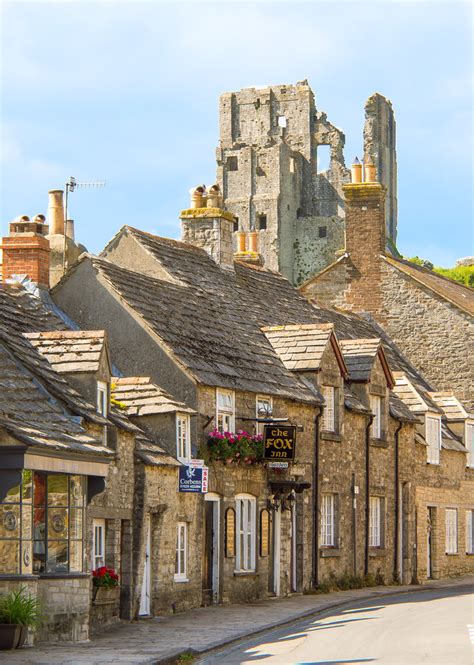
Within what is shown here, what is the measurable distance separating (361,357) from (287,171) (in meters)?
98.1

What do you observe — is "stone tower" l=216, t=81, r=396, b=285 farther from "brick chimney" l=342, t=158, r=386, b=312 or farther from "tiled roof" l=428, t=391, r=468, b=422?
"tiled roof" l=428, t=391, r=468, b=422

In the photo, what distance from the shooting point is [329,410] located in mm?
34125

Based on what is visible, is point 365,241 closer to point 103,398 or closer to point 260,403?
point 260,403

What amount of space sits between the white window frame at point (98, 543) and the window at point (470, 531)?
21696 mm

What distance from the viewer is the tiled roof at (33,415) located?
796 inches

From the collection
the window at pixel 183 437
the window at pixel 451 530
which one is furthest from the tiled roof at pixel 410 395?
the window at pixel 183 437

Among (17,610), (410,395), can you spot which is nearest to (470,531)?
(410,395)

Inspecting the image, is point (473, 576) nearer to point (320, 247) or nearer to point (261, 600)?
point (261, 600)

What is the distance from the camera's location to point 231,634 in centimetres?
2195

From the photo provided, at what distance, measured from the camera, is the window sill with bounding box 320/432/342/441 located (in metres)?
33.4

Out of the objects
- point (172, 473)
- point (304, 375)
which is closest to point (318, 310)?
point (304, 375)

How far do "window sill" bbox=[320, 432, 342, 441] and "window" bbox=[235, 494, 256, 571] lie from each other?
3.53 meters

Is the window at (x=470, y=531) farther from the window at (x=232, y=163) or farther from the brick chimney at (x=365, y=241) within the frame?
the window at (x=232, y=163)

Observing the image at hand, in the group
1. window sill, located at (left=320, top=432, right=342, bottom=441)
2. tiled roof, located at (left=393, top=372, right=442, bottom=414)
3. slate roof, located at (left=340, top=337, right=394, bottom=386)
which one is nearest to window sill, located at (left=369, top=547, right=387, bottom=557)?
window sill, located at (left=320, top=432, right=342, bottom=441)
